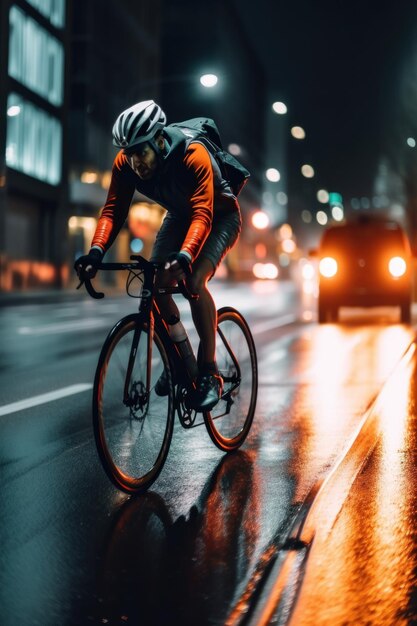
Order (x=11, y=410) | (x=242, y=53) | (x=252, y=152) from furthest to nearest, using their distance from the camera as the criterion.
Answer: (x=252, y=152) < (x=242, y=53) < (x=11, y=410)

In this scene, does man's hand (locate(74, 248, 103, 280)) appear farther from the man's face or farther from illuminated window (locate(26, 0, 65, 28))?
illuminated window (locate(26, 0, 65, 28))

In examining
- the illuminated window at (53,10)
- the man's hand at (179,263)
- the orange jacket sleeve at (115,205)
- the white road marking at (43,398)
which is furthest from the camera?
the illuminated window at (53,10)

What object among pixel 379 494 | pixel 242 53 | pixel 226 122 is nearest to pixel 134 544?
pixel 379 494

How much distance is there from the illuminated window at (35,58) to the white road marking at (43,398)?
37446 mm

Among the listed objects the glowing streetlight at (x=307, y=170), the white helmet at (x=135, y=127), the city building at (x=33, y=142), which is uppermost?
the glowing streetlight at (x=307, y=170)

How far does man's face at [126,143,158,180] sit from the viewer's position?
5.56m

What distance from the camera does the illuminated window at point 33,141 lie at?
152 ft

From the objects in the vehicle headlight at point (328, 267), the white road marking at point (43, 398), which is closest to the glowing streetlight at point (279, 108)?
the vehicle headlight at point (328, 267)

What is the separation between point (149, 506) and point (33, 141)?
45281 millimetres

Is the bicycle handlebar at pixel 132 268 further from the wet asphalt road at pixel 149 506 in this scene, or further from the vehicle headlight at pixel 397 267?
the vehicle headlight at pixel 397 267

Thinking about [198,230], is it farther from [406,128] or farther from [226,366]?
[406,128]

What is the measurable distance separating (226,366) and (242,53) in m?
115

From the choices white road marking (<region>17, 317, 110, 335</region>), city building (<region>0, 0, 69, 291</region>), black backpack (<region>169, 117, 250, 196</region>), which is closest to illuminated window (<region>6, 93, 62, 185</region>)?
city building (<region>0, 0, 69, 291</region>)

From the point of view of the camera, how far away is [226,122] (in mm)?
104062
